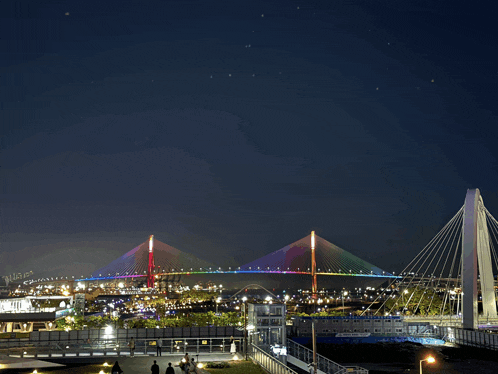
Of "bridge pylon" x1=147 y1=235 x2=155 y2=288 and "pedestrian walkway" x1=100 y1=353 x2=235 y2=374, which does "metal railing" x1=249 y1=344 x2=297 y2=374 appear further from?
"bridge pylon" x1=147 y1=235 x2=155 y2=288

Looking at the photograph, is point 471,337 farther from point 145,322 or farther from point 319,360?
point 145,322

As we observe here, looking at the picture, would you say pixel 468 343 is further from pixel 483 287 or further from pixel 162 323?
pixel 162 323

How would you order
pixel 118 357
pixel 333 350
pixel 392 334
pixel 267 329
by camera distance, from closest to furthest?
1. pixel 118 357
2. pixel 267 329
3. pixel 333 350
4. pixel 392 334

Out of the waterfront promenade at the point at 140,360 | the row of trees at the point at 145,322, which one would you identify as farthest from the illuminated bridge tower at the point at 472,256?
the waterfront promenade at the point at 140,360

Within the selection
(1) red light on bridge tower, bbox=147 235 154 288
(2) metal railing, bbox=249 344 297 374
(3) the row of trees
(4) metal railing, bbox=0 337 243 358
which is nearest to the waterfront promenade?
(4) metal railing, bbox=0 337 243 358

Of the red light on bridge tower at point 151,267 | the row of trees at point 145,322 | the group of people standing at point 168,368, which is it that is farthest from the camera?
the red light on bridge tower at point 151,267

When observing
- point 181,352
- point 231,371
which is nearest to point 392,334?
point 181,352

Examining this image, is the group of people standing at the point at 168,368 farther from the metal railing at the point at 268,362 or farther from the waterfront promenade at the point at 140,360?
the metal railing at the point at 268,362
